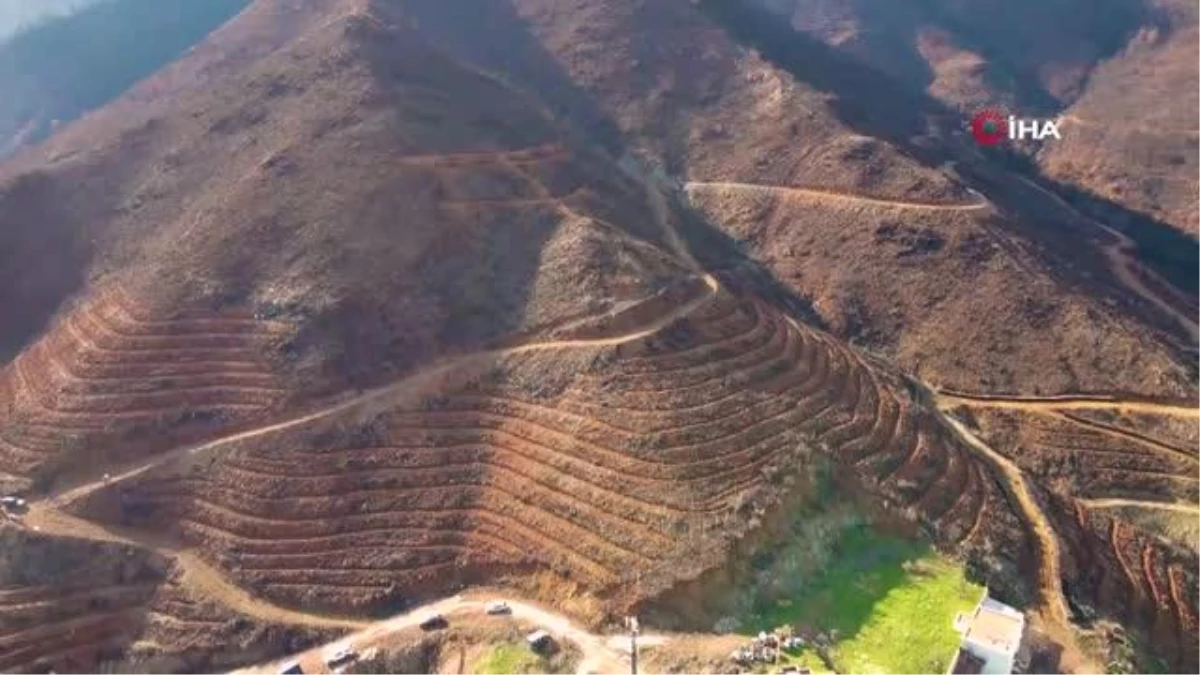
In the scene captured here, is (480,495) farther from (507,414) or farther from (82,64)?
(82,64)

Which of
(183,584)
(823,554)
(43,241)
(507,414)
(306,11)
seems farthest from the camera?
(306,11)

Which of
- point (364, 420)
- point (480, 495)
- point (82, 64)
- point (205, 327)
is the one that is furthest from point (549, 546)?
point (82, 64)

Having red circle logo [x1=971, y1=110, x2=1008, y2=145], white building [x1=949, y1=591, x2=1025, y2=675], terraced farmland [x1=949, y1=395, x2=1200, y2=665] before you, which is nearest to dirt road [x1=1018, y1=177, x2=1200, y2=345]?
terraced farmland [x1=949, y1=395, x2=1200, y2=665]

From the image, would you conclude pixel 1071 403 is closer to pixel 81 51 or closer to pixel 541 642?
pixel 541 642

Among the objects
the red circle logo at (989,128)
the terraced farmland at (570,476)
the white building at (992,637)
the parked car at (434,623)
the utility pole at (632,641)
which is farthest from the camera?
the red circle logo at (989,128)

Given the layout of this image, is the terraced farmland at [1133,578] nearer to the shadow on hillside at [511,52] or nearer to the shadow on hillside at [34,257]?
the shadow on hillside at [511,52]

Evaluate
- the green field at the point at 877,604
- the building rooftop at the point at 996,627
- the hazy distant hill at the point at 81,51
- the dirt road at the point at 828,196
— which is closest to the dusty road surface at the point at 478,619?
the green field at the point at 877,604
